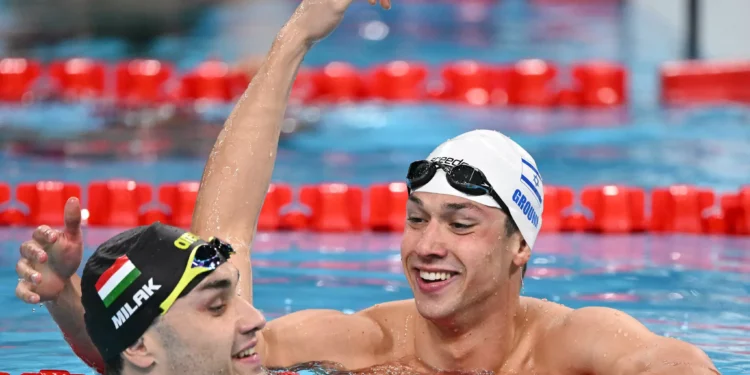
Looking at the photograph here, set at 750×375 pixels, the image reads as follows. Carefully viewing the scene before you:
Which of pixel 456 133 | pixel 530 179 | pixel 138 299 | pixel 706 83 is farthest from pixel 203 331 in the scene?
pixel 706 83

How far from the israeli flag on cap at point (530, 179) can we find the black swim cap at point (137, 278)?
1.29 meters

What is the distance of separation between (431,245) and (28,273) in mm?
1280

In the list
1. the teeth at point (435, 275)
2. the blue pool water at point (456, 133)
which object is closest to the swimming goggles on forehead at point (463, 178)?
the teeth at point (435, 275)

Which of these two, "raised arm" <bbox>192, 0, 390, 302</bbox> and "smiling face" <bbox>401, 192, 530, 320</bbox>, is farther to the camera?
"raised arm" <bbox>192, 0, 390, 302</bbox>

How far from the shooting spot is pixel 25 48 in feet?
53.1

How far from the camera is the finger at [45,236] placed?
3.26m

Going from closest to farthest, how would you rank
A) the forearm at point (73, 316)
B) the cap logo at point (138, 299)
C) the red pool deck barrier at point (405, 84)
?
the cap logo at point (138, 299) → the forearm at point (73, 316) → the red pool deck barrier at point (405, 84)

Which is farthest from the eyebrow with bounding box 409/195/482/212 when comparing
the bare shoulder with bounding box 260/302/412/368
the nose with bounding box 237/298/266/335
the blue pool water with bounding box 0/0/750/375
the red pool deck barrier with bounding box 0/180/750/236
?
the red pool deck barrier with bounding box 0/180/750/236

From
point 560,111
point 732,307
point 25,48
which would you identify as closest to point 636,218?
point 732,307

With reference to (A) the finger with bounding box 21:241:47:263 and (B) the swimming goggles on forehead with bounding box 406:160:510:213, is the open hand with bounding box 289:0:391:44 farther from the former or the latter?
(A) the finger with bounding box 21:241:47:263

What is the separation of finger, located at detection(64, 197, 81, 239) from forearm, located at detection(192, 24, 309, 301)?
962 mm

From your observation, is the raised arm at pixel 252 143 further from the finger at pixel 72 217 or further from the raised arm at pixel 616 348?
the raised arm at pixel 616 348

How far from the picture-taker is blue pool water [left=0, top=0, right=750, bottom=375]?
6477mm

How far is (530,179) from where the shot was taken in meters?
4.12
